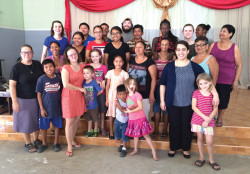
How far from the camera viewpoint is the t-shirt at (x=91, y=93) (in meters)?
2.89

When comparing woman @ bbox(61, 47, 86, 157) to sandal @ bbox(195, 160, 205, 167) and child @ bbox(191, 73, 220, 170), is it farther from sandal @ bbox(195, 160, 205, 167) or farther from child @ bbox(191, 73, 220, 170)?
sandal @ bbox(195, 160, 205, 167)

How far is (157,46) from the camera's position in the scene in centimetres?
318

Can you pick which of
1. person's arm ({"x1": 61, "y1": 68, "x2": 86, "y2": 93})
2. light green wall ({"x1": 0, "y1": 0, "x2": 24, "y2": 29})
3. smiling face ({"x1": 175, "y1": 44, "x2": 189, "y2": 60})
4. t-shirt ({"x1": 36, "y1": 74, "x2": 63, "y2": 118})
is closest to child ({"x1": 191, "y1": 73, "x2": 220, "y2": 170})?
smiling face ({"x1": 175, "y1": 44, "x2": 189, "y2": 60})

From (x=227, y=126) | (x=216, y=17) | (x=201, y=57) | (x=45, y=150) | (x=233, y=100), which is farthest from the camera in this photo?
(x=216, y=17)

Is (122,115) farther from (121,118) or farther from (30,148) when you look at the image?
(30,148)

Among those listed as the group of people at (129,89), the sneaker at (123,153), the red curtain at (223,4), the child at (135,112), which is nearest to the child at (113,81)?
the group of people at (129,89)

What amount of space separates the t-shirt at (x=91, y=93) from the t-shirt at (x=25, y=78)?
2.22ft

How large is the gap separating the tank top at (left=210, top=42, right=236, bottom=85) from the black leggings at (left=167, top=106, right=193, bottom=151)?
794 millimetres

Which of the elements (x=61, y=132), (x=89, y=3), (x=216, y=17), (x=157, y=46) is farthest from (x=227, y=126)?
(x=89, y=3)

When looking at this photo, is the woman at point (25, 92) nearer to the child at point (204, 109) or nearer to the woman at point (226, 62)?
the child at point (204, 109)

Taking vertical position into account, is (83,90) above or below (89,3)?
below

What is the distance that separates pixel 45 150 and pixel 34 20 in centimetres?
526

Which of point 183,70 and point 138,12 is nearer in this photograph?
point 183,70

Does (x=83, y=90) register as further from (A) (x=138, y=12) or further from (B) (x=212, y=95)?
(A) (x=138, y=12)
